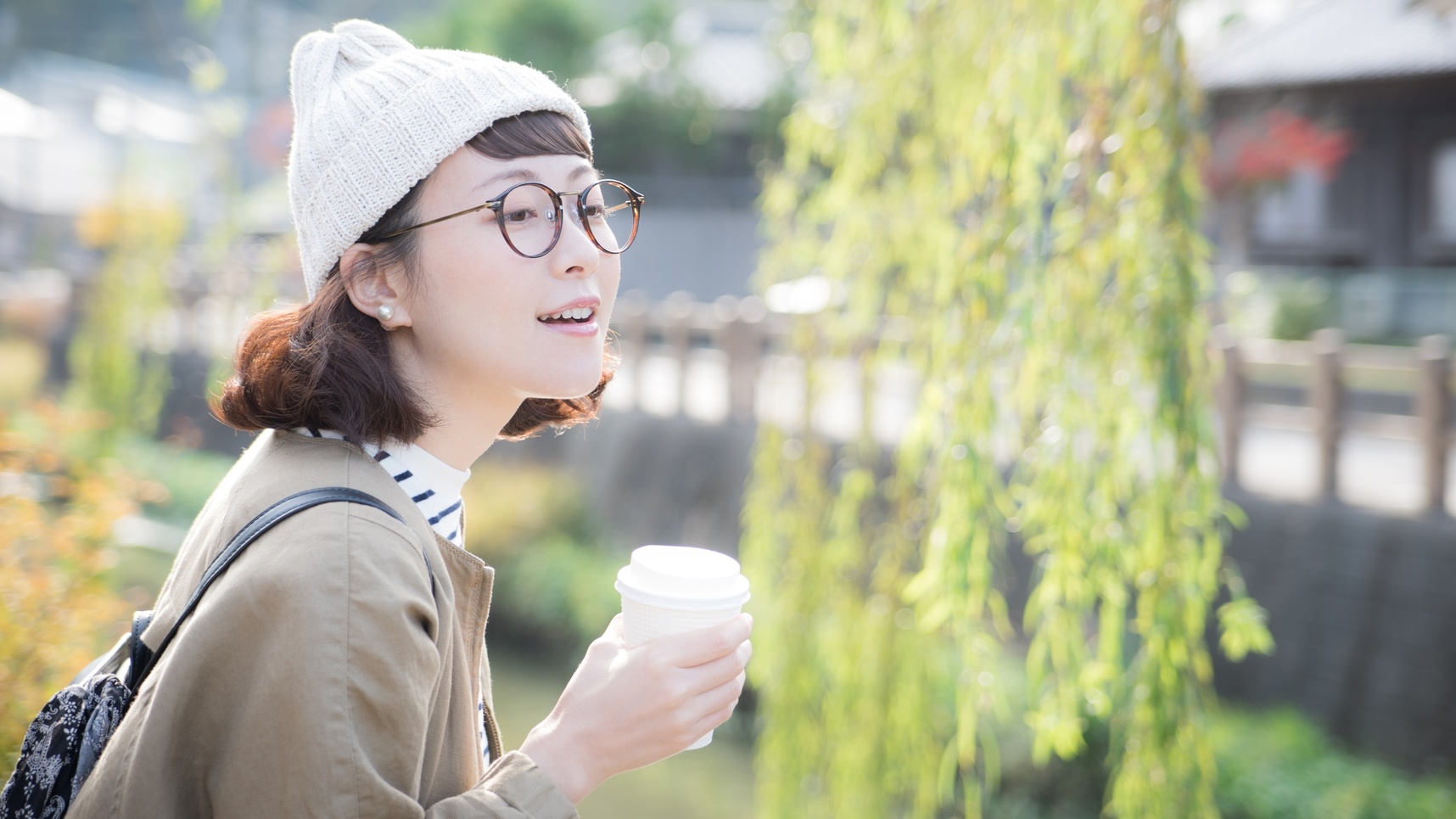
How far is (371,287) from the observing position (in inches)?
49.6

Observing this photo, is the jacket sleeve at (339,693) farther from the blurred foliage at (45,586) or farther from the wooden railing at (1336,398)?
the wooden railing at (1336,398)

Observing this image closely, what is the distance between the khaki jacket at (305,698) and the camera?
0.94 meters

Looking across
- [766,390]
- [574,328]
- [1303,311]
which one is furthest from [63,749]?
[1303,311]

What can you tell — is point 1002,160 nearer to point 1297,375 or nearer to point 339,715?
point 339,715

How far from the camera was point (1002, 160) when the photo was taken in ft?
8.05

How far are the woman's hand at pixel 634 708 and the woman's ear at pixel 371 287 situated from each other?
45 centimetres

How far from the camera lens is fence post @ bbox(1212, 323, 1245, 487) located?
20.8 ft

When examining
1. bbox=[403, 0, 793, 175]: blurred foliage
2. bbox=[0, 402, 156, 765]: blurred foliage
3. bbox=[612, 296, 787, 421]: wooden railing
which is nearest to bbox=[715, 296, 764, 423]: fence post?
bbox=[612, 296, 787, 421]: wooden railing

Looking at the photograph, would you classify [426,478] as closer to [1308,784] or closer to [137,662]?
[137,662]

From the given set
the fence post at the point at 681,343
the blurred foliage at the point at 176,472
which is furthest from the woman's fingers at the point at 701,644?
the blurred foliage at the point at 176,472

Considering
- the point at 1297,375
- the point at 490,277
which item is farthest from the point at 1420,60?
the point at 490,277

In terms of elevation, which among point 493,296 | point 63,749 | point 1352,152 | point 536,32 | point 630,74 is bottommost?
point 63,749

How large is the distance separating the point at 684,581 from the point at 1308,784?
4.87 meters

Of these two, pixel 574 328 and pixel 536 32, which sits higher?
pixel 536 32
